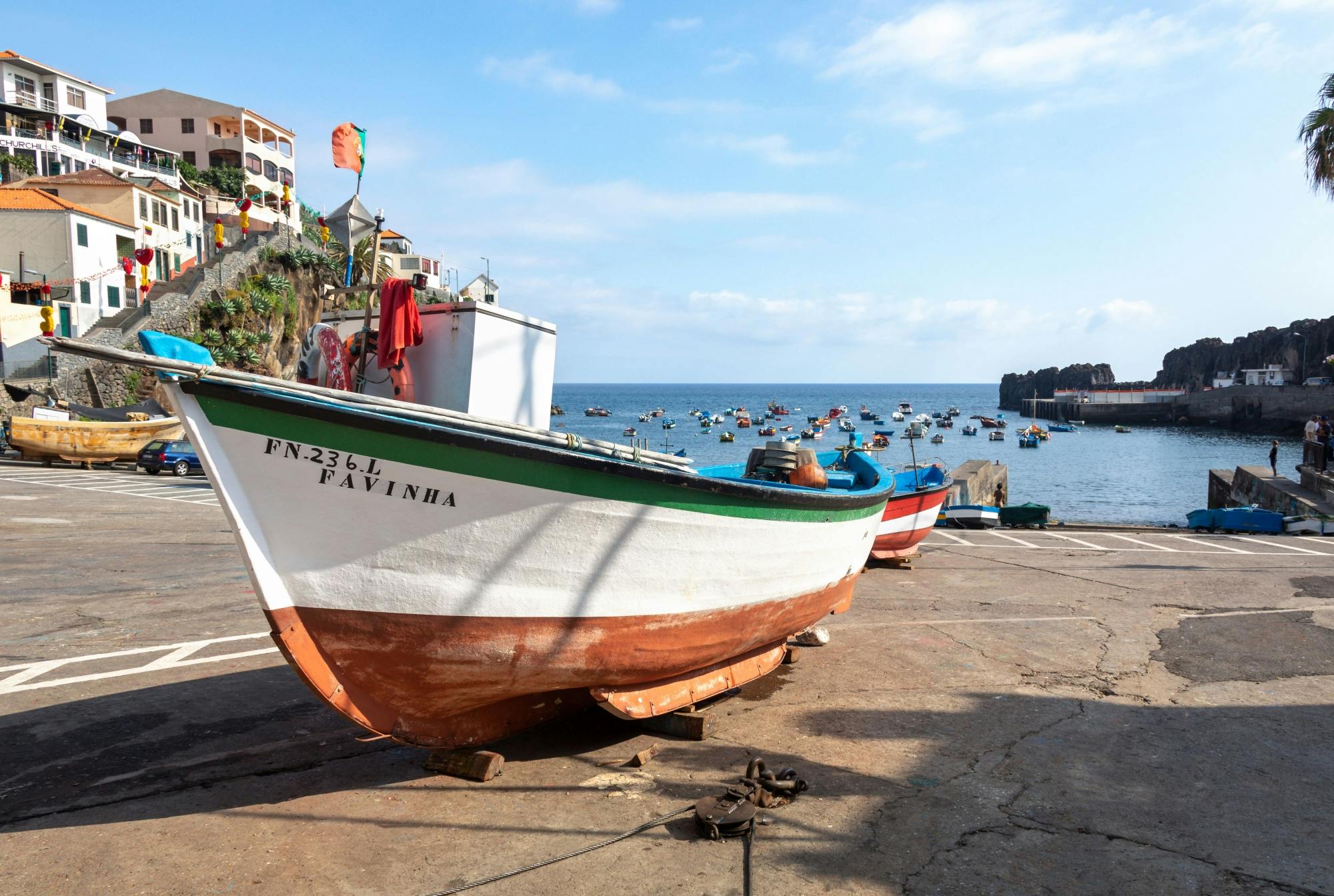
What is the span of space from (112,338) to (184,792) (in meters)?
37.6

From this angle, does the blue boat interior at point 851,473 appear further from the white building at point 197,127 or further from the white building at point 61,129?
the white building at point 197,127

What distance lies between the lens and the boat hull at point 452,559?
15.1ft

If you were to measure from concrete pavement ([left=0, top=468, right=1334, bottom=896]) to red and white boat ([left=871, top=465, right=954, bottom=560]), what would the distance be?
2922 millimetres

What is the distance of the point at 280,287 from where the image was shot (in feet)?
148

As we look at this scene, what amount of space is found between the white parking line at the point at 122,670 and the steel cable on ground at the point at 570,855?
497cm

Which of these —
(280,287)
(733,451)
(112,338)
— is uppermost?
(280,287)

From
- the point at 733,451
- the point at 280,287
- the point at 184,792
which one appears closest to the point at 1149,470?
the point at 733,451

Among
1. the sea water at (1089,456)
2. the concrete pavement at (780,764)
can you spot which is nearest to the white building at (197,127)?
the sea water at (1089,456)

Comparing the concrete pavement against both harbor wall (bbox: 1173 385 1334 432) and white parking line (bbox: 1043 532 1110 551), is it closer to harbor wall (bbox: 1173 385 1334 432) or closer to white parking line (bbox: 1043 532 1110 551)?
white parking line (bbox: 1043 532 1110 551)

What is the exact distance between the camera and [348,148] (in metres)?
6.37

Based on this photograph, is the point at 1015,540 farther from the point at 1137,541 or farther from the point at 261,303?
the point at 261,303

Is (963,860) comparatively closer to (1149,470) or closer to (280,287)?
(280,287)

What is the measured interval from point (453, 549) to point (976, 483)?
26783 mm

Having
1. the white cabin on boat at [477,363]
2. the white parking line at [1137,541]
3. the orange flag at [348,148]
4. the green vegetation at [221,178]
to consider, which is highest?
the green vegetation at [221,178]
